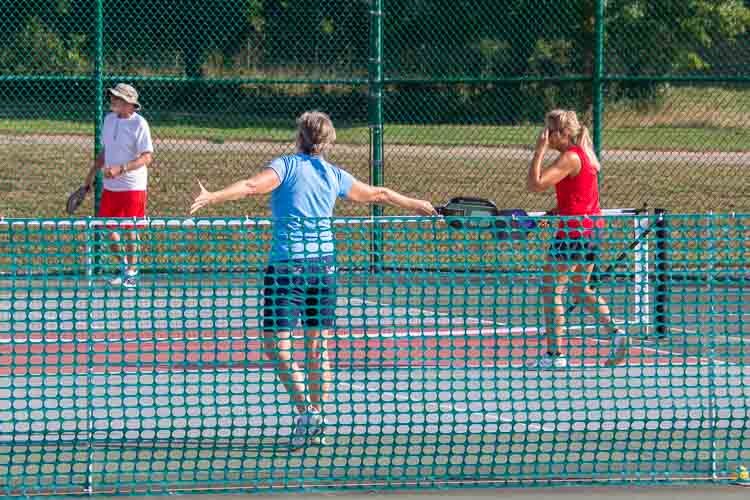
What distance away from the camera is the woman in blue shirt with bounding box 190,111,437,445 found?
24.0 feet

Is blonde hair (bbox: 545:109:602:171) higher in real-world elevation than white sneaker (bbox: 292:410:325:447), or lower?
higher

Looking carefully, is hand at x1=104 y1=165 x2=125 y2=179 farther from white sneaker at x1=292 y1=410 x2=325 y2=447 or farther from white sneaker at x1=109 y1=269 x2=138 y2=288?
white sneaker at x1=292 y1=410 x2=325 y2=447

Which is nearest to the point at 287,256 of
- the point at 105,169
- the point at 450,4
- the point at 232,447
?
the point at 232,447

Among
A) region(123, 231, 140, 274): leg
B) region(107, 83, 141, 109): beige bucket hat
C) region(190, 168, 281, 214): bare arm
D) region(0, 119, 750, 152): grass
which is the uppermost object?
region(0, 119, 750, 152): grass

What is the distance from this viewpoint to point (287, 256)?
7332 mm

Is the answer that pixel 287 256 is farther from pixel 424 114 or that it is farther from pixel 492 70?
pixel 492 70

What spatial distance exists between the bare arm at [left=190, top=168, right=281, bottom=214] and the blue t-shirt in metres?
0.06

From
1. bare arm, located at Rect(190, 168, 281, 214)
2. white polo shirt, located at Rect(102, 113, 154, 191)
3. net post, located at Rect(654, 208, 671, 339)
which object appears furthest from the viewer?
white polo shirt, located at Rect(102, 113, 154, 191)

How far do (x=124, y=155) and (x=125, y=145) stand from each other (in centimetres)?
10

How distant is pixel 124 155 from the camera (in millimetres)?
12742

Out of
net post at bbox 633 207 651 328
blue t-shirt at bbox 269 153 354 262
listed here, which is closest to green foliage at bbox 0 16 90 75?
net post at bbox 633 207 651 328

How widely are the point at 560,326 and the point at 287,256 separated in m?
2.28

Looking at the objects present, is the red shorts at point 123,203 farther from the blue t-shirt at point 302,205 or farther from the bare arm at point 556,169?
the blue t-shirt at point 302,205

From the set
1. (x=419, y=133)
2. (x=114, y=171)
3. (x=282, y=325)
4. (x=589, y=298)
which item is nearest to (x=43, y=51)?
(x=114, y=171)
